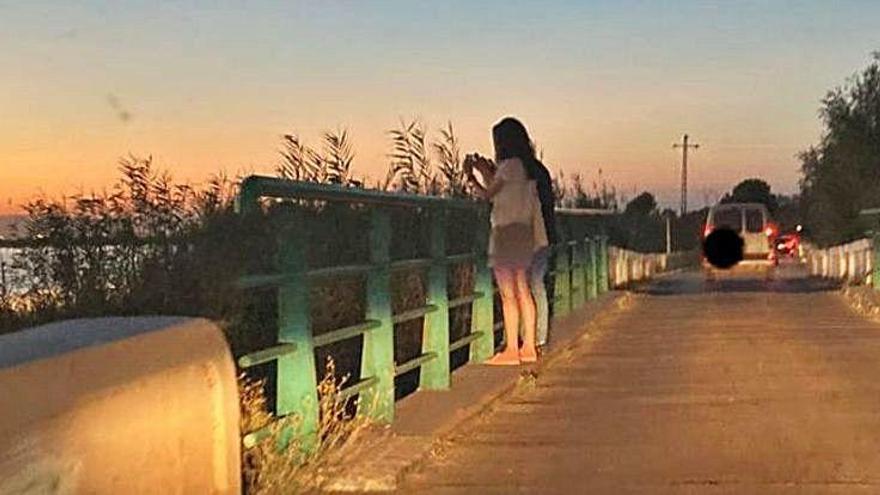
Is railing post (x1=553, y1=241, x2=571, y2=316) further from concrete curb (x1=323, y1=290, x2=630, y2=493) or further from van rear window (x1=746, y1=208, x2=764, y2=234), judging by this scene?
van rear window (x1=746, y1=208, x2=764, y2=234)

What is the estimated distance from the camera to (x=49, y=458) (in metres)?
4.23

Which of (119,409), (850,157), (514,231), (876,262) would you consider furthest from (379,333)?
(850,157)

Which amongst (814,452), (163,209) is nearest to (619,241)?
(163,209)

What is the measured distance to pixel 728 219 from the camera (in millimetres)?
36969

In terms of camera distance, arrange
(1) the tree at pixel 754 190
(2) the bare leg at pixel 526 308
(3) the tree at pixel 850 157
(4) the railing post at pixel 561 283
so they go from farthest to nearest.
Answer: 1. (1) the tree at pixel 754 190
2. (3) the tree at pixel 850 157
3. (4) the railing post at pixel 561 283
4. (2) the bare leg at pixel 526 308

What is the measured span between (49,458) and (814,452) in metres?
5.25

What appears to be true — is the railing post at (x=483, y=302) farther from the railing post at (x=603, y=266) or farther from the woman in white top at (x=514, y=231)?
the railing post at (x=603, y=266)

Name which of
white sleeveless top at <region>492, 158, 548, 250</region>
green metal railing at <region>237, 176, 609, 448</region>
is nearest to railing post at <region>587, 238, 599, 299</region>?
green metal railing at <region>237, 176, 609, 448</region>

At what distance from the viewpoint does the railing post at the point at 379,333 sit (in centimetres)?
902

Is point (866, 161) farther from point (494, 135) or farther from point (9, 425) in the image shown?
point (9, 425)

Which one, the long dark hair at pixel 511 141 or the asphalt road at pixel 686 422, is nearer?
the asphalt road at pixel 686 422

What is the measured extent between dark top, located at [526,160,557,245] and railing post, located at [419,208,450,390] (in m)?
1.88

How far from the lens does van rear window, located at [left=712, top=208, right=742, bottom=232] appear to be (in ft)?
120

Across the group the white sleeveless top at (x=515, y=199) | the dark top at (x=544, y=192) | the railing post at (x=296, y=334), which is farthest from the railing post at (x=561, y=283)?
the railing post at (x=296, y=334)
